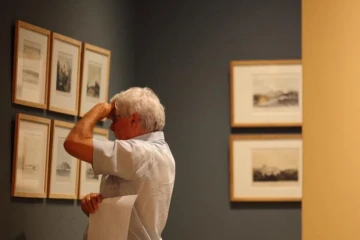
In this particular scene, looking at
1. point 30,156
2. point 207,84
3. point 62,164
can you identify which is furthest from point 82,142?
point 207,84

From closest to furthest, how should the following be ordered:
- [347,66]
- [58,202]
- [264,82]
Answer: [347,66] < [58,202] < [264,82]

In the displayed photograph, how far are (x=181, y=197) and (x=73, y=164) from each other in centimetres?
106

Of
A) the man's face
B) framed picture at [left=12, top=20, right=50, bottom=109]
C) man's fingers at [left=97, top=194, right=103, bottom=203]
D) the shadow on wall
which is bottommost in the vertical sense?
the shadow on wall

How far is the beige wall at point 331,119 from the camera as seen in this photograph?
9.64 ft

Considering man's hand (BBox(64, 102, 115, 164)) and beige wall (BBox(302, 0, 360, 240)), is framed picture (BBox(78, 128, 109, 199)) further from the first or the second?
beige wall (BBox(302, 0, 360, 240))

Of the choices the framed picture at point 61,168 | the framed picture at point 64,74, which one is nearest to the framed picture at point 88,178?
the framed picture at point 61,168

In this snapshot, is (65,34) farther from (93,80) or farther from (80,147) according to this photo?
(80,147)

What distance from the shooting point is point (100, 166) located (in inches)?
109

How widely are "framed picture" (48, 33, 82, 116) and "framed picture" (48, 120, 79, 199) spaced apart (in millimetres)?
88

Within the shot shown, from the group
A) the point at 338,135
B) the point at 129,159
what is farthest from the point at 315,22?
the point at 129,159

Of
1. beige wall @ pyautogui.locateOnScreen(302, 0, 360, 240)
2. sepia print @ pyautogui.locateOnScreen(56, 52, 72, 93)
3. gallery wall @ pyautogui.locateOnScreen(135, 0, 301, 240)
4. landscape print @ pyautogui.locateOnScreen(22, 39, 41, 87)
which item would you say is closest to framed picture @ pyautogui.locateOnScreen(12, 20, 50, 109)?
landscape print @ pyautogui.locateOnScreen(22, 39, 41, 87)

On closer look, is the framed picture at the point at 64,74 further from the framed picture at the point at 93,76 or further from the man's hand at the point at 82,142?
the man's hand at the point at 82,142

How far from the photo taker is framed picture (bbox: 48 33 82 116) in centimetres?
341

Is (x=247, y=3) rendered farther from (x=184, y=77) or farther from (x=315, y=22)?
(x=315, y=22)
